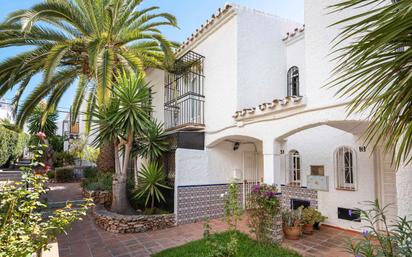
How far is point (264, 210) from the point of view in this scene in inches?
282

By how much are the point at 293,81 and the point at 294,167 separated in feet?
12.8

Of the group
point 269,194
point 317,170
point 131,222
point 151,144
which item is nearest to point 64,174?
point 151,144

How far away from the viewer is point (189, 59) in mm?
11883

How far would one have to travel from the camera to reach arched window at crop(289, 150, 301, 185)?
10347mm

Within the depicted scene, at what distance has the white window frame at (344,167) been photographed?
339 inches

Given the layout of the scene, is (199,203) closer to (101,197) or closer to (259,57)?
(101,197)

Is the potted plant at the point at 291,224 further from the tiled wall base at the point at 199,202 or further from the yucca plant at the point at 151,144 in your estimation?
the yucca plant at the point at 151,144

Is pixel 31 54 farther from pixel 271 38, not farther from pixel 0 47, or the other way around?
pixel 271 38

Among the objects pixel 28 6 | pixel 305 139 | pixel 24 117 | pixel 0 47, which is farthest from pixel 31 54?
pixel 305 139

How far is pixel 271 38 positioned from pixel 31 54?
10021mm

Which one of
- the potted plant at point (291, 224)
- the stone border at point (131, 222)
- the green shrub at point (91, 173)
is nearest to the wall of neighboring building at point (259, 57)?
the potted plant at point (291, 224)

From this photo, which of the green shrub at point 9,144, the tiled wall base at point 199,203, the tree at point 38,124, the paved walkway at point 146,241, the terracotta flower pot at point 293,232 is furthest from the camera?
the tree at point 38,124

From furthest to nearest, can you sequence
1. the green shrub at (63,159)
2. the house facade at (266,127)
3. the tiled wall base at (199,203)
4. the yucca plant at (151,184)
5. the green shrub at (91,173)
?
the green shrub at (63,159) < the green shrub at (91,173) < the yucca plant at (151,184) < the tiled wall base at (199,203) < the house facade at (266,127)

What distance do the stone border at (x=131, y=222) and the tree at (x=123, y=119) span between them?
672 mm
